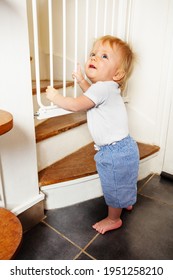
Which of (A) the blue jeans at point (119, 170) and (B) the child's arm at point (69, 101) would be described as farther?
(A) the blue jeans at point (119, 170)

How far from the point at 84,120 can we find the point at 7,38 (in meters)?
0.72

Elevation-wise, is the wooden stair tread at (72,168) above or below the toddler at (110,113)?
below

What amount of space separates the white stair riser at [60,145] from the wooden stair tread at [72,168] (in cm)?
3

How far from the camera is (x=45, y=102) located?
152 centimetres

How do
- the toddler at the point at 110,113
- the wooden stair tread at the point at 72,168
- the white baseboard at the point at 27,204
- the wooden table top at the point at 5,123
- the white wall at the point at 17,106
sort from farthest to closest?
1. the wooden stair tread at the point at 72,168
2. the white baseboard at the point at 27,204
3. the toddler at the point at 110,113
4. the white wall at the point at 17,106
5. the wooden table top at the point at 5,123

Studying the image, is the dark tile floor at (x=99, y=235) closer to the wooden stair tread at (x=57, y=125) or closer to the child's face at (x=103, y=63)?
the wooden stair tread at (x=57, y=125)

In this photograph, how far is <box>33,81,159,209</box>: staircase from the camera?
46.1 inches

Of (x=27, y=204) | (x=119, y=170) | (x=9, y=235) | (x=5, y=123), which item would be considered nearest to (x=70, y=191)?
(x=27, y=204)

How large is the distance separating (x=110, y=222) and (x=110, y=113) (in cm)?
55

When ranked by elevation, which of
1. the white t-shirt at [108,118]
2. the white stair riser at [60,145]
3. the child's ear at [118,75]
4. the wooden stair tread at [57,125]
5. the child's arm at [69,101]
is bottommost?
the white stair riser at [60,145]

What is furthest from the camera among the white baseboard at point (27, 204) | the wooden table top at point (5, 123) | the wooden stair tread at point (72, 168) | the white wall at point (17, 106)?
the wooden stair tread at point (72, 168)

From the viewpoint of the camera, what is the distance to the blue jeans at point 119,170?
0.99 m

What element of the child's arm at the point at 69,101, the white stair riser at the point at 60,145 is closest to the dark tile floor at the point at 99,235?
the white stair riser at the point at 60,145
